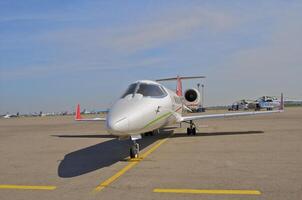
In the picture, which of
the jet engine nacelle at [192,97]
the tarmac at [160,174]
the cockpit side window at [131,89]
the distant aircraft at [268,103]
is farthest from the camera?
the distant aircraft at [268,103]

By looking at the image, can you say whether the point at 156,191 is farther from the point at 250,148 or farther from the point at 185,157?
the point at 250,148

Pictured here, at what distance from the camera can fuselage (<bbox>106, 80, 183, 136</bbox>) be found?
9445 mm

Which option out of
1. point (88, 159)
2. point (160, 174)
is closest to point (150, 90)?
point (88, 159)

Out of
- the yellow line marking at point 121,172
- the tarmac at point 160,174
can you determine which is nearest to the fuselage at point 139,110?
the yellow line marking at point 121,172

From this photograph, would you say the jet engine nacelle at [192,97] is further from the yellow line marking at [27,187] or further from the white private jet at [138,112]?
the yellow line marking at [27,187]

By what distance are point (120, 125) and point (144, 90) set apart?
11.2 feet

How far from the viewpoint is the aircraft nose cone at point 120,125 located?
908 cm

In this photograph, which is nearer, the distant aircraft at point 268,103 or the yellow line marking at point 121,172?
the yellow line marking at point 121,172

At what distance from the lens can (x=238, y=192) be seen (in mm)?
6422

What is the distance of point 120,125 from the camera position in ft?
30.3

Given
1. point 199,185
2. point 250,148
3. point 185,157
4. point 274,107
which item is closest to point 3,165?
point 185,157

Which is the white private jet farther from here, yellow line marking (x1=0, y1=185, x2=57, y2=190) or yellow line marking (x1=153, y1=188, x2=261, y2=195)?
yellow line marking (x1=153, y1=188, x2=261, y2=195)

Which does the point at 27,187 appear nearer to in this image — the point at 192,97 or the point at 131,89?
the point at 131,89

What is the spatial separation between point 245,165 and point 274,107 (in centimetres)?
6124
